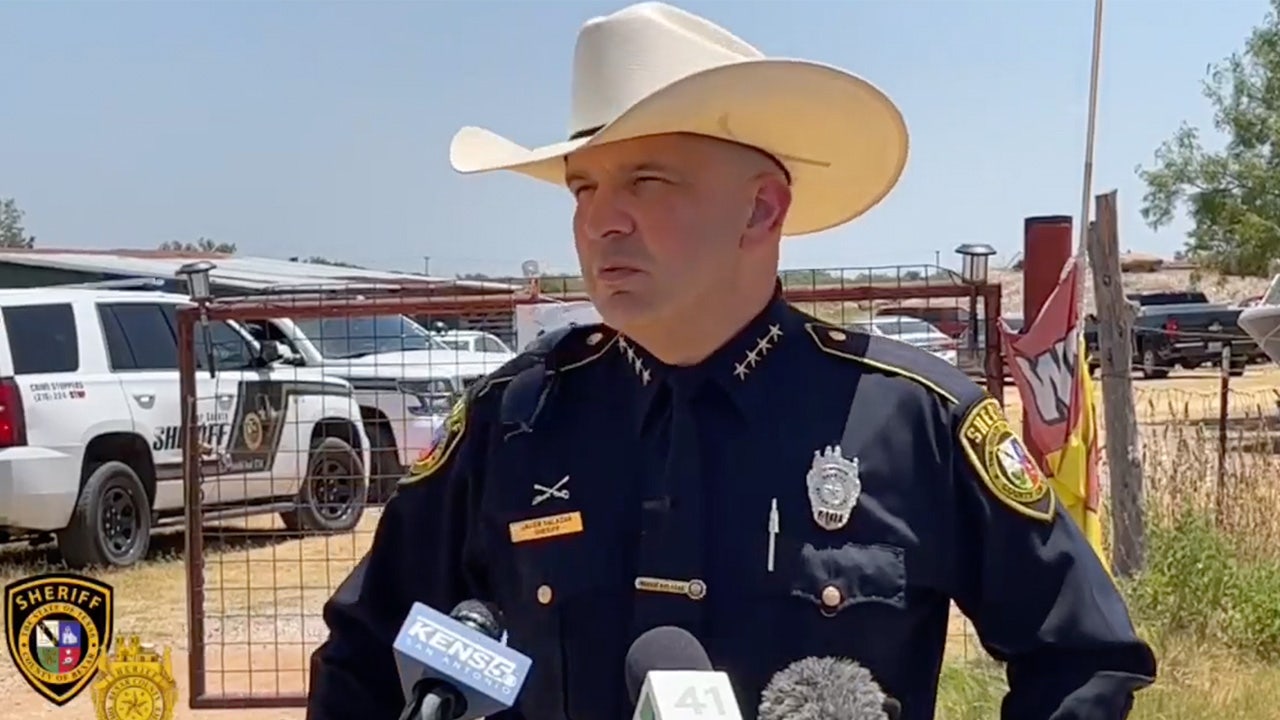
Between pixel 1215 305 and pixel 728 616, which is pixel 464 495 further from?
pixel 1215 305

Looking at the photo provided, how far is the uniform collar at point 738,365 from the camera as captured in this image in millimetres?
2115

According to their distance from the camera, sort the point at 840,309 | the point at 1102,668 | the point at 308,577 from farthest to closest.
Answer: the point at 308,577 → the point at 840,309 → the point at 1102,668

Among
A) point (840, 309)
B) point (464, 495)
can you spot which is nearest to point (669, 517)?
point (464, 495)

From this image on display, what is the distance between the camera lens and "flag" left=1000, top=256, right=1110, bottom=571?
5.05 m

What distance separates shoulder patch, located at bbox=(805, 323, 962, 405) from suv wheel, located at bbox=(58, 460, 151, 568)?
8696 millimetres

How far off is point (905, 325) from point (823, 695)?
5102mm

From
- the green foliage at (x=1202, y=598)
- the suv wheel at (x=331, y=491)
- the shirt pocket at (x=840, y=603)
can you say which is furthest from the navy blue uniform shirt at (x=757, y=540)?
the suv wheel at (x=331, y=491)

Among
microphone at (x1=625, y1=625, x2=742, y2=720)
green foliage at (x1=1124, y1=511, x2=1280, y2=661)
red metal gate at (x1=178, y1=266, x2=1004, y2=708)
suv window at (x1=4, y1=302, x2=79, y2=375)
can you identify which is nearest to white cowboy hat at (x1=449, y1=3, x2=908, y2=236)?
microphone at (x1=625, y1=625, x2=742, y2=720)

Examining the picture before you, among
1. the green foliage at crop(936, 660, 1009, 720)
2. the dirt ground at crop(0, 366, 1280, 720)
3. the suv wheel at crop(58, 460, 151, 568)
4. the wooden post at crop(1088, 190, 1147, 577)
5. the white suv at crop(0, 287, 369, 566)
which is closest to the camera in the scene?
the green foliage at crop(936, 660, 1009, 720)

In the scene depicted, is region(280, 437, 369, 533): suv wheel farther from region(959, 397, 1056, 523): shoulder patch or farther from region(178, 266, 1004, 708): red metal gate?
region(959, 397, 1056, 523): shoulder patch

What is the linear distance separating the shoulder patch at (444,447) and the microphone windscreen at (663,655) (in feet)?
2.08

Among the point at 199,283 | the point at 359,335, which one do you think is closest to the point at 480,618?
the point at 199,283

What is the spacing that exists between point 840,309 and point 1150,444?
3.36 meters

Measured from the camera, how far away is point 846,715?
1479 mm
